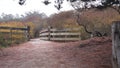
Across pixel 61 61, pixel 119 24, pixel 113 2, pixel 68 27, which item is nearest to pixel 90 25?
pixel 68 27

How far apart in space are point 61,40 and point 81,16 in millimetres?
2646

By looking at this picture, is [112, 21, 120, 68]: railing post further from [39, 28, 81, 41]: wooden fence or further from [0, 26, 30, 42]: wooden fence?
[39, 28, 81, 41]: wooden fence

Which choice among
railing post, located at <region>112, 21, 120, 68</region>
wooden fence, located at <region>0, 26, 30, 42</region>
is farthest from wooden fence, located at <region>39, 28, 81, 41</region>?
railing post, located at <region>112, 21, 120, 68</region>

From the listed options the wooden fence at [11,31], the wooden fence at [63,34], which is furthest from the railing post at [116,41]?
the wooden fence at [63,34]

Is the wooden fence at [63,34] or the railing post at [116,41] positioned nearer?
the railing post at [116,41]

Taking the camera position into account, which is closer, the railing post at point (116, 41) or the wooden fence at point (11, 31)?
the railing post at point (116, 41)

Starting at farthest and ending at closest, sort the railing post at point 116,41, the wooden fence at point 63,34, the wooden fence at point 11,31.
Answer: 1. the wooden fence at point 63,34
2. the wooden fence at point 11,31
3. the railing post at point 116,41

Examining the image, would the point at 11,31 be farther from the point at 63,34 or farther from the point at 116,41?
the point at 116,41

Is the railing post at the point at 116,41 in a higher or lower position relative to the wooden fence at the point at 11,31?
lower

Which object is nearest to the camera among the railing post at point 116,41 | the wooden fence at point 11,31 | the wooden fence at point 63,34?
the railing post at point 116,41

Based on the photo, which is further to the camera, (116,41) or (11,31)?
(11,31)

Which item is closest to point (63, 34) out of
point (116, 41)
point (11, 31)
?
point (11, 31)

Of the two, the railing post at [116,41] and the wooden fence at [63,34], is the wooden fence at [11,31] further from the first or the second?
the railing post at [116,41]

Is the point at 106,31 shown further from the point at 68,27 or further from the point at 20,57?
the point at 20,57
